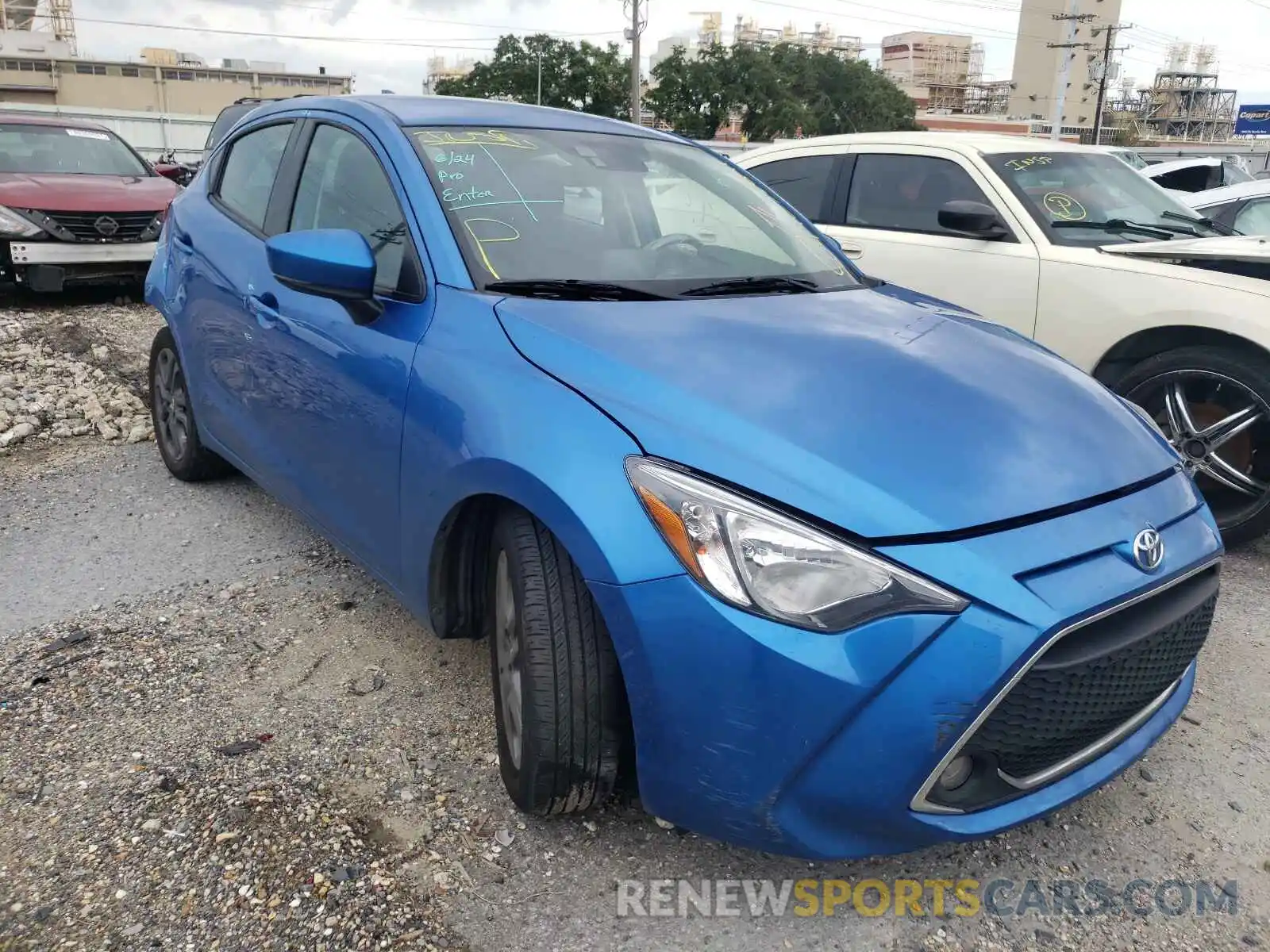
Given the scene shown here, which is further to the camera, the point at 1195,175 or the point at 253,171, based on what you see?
the point at 1195,175

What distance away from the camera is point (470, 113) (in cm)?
304

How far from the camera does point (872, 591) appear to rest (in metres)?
1.68

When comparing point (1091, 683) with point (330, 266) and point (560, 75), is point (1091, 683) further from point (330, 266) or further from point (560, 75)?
point (560, 75)

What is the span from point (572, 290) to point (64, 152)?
879cm

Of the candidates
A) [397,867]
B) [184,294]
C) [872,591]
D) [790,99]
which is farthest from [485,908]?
[790,99]

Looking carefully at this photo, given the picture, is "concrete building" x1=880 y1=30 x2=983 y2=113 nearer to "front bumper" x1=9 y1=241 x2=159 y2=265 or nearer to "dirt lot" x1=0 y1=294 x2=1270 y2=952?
"front bumper" x1=9 y1=241 x2=159 y2=265

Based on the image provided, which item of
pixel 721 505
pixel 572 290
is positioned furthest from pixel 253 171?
pixel 721 505

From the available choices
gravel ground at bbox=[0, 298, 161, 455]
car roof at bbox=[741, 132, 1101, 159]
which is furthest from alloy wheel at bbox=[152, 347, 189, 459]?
car roof at bbox=[741, 132, 1101, 159]

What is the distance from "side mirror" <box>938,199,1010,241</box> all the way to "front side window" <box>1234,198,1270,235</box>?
362 cm

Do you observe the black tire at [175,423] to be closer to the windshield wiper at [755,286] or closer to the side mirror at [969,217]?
the windshield wiper at [755,286]

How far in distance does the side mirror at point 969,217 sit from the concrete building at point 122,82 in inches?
2507

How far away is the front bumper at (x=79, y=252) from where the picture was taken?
7.55 metres

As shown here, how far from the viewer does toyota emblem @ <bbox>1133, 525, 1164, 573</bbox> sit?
189cm

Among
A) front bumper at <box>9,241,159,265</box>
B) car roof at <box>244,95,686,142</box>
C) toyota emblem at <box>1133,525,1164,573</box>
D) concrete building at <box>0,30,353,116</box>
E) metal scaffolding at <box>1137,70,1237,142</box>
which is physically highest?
metal scaffolding at <box>1137,70,1237,142</box>
